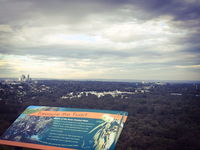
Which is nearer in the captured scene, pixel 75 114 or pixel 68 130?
pixel 68 130

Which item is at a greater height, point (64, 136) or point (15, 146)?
point (64, 136)

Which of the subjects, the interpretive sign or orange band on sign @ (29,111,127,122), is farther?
orange band on sign @ (29,111,127,122)

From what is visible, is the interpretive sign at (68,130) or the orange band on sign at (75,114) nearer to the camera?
the interpretive sign at (68,130)

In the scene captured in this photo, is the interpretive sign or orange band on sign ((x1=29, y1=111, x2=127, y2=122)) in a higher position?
orange band on sign ((x1=29, y1=111, x2=127, y2=122))

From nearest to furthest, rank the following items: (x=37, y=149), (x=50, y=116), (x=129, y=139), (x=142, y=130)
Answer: (x=37, y=149), (x=50, y=116), (x=129, y=139), (x=142, y=130)

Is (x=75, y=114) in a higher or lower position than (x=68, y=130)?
higher

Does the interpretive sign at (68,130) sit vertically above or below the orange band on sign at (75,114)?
below

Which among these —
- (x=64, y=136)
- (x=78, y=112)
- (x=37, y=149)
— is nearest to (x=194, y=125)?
(x=78, y=112)

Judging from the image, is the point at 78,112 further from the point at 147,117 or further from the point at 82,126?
the point at 147,117
